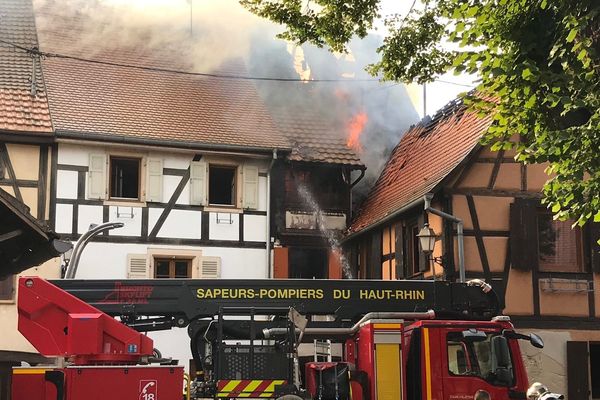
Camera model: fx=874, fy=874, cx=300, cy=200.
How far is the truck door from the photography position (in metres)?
10.6

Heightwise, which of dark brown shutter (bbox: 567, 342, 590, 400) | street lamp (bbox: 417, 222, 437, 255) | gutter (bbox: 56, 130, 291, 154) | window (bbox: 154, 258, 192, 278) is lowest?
dark brown shutter (bbox: 567, 342, 590, 400)

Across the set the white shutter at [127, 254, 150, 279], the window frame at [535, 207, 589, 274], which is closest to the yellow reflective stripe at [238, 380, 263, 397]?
the window frame at [535, 207, 589, 274]

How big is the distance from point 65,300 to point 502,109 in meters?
A: 5.58

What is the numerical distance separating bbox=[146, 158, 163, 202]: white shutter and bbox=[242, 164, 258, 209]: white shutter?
2079 millimetres

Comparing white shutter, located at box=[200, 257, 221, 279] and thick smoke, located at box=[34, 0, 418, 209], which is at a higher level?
thick smoke, located at box=[34, 0, 418, 209]

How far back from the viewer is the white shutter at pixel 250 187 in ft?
70.9

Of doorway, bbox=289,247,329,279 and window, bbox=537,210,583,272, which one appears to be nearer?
window, bbox=537,210,583,272

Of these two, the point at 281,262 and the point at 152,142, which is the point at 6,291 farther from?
the point at 281,262

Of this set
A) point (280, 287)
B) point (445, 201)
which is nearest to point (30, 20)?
point (445, 201)

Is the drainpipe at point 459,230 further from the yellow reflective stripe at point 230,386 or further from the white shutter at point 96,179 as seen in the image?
the white shutter at point 96,179

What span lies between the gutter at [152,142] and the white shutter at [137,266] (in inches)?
107

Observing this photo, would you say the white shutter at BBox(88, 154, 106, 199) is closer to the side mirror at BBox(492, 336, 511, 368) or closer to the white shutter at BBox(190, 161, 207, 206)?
the white shutter at BBox(190, 161, 207, 206)

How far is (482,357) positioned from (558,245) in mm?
8388

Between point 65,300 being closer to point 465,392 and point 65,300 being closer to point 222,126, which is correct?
point 465,392
